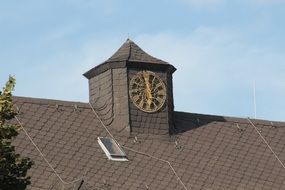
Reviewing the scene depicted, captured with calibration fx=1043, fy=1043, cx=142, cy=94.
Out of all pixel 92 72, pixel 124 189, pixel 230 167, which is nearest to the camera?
pixel 124 189

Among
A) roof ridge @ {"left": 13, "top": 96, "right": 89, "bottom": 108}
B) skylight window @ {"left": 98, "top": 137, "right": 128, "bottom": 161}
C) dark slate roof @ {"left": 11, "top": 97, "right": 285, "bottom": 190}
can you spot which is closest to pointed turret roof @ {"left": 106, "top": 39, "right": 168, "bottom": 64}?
roof ridge @ {"left": 13, "top": 96, "right": 89, "bottom": 108}

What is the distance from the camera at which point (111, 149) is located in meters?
50.3

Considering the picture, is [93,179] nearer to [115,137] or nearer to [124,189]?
[124,189]

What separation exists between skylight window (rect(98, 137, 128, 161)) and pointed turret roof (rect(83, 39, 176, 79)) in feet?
14.1

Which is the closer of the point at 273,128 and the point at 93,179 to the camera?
the point at 93,179

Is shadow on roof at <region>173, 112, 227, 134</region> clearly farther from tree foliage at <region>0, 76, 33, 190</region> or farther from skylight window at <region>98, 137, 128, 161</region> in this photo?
tree foliage at <region>0, 76, 33, 190</region>

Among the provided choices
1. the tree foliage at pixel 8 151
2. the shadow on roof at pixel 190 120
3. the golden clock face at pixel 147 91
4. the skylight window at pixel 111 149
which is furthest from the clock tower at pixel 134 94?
the tree foliage at pixel 8 151

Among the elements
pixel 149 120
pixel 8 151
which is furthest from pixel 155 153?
pixel 8 151

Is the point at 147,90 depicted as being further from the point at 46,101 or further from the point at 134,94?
the point at 46,101

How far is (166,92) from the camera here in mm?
54062

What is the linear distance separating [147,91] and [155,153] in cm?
387

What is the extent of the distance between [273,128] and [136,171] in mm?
10447

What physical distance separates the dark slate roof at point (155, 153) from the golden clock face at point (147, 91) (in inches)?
66.1

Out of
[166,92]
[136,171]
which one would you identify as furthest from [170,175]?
[166,92]
